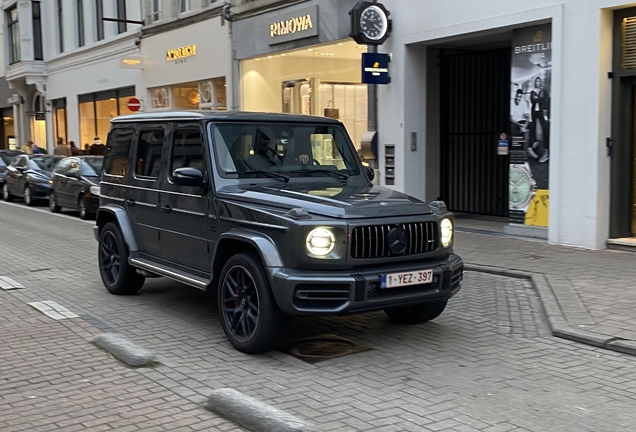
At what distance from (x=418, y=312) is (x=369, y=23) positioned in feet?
27.3

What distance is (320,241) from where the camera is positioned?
18.2 feet

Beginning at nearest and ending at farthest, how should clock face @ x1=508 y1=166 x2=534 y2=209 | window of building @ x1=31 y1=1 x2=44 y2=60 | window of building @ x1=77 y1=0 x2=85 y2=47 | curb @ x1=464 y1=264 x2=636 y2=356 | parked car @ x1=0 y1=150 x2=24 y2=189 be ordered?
curb @ x1=464 y1=264 x2=636 y2=356
clock face @ x1=508 y1=166 x2=534 y2=209
parked car @ x1=0 y1=150 x2=24 y2=189
window of building @ x1=77 y1=0 x2=85 y2=47
window of building @ x1=31 y1=1 x2=44 y2=60

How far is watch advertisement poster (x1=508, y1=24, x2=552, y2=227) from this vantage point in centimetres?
1144

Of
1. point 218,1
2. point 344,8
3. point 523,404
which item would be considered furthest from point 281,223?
point 218,1

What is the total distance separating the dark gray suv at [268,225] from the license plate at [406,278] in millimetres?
12

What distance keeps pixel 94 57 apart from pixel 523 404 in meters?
26.6

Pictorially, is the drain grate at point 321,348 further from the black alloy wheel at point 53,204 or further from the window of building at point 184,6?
the window of building at point 184,6

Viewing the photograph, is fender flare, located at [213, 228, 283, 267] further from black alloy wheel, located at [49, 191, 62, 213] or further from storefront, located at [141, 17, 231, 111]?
storefront, located at [141, 17, 231, 111]

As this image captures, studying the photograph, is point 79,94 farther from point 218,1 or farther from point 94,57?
point 218,1

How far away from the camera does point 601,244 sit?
416 inches

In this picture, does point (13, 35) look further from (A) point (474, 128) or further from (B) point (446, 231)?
(B) point (446, 231)

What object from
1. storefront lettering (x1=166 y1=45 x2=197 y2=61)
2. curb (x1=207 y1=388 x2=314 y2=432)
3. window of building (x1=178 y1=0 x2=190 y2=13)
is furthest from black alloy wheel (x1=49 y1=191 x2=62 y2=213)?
curb (x1=207 y1=388 x2=314 y2=432)

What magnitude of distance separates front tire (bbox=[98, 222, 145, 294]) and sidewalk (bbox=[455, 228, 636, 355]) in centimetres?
459

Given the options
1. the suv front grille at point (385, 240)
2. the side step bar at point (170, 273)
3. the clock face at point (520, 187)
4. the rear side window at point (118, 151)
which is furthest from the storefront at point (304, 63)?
the suv front grille at point (385, 240)
